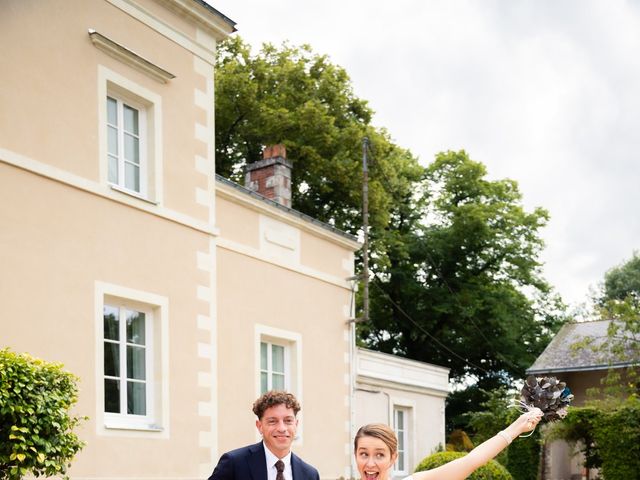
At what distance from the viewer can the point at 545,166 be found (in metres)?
30.0

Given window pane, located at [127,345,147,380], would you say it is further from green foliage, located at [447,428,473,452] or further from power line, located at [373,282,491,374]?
power line, located at [373,282,491,374]

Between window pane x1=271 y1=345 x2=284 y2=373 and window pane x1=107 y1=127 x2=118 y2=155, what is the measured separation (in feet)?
14.9

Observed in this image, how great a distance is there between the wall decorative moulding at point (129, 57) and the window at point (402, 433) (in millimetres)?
10273

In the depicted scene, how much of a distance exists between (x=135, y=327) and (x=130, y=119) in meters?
2.54

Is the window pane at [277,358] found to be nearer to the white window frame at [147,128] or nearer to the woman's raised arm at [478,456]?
the white window frame at [147,128]

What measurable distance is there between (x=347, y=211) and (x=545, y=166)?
710 centimetres

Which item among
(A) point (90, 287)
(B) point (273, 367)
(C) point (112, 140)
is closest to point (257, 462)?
(A) point (90, 287)

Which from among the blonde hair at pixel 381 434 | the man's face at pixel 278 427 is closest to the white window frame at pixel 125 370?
the man's face at pixel 278 427

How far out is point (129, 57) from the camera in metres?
11.2

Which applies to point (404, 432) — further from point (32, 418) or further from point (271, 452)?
point (271, 452)

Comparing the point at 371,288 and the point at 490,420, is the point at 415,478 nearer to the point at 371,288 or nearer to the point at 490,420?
the point at 490,420

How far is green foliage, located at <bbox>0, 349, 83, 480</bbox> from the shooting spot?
26.0ft

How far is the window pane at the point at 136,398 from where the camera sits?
11.0m

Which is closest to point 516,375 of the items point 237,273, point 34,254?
point 237,273
